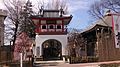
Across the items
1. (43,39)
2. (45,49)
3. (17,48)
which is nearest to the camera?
(17,48)

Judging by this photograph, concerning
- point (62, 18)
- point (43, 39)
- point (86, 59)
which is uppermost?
point (62, 18)

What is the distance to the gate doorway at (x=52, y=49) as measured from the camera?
51944mm

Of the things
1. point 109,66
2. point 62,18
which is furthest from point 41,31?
point 109,66

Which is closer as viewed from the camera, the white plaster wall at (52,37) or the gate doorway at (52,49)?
the white plaster wall at (52,37)

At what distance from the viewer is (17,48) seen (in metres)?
36.5

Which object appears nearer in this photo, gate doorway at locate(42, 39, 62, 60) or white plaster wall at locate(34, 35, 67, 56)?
white plaster wall at locate(34, 35, 67, 56)

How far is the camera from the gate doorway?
5194 cm

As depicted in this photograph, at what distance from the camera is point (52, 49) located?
53.8m

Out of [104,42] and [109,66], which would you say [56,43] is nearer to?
[104,42]

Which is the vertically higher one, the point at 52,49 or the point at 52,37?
the point at 52,37

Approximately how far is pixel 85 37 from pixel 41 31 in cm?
871

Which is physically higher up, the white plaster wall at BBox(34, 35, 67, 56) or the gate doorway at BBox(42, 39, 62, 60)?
the white plaster wall at BBox(34, 35, 67, 56)

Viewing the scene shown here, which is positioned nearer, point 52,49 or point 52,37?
point 52,37

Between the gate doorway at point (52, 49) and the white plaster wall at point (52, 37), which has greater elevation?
the white plaster wall at point (52, 37)
